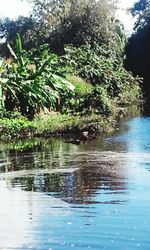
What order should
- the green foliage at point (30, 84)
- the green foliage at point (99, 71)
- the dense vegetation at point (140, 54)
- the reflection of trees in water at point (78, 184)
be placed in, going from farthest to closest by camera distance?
the dense vegetation at point (140, 54)
the green foliage at point (99, 71)
the green foliage at point (30, 84)
the reflection of trees in water at point (78, 184)

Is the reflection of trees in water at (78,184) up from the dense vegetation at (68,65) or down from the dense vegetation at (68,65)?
down

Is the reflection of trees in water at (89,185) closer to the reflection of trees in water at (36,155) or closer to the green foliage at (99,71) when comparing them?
the reflection of trees in water at (36,155)

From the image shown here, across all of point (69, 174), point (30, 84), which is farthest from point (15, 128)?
point (69, 174)

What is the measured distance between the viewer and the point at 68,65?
33.4m

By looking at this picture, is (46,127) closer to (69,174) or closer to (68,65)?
(69,174)

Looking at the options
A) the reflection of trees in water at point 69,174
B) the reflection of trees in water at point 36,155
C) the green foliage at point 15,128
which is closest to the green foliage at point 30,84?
the green foliage at point 15,128

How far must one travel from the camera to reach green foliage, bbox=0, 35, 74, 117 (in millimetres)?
23000

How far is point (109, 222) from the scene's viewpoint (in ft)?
26.3

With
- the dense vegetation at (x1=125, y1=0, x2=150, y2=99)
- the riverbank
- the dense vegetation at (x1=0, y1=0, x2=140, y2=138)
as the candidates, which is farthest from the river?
the dense vegetation at (x1=125, y1=0, x2=150, y2=99)

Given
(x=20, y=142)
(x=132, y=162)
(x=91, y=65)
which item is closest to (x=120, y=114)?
(x=91, y=65)

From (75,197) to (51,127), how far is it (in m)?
10.9

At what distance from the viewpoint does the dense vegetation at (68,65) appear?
23297mm

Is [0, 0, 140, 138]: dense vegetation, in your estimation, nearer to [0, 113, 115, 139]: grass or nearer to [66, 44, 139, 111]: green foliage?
[66, 44, 139, 111]: green foliage

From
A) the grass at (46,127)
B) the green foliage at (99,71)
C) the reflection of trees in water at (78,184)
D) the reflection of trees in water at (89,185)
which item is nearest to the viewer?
the reflection of trees in water at (89,185)
